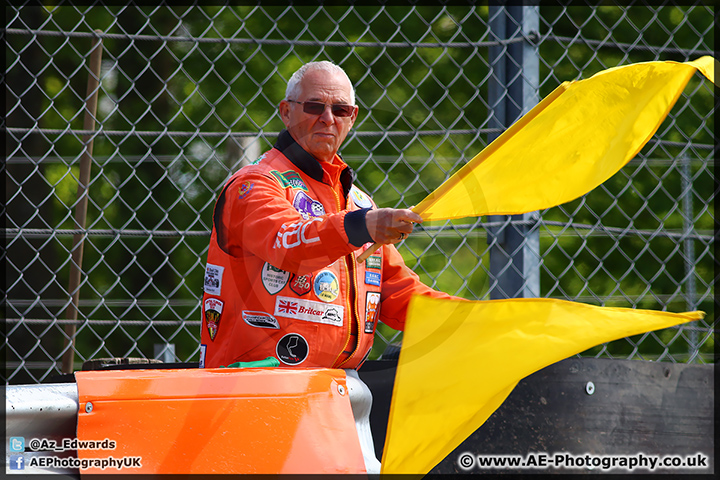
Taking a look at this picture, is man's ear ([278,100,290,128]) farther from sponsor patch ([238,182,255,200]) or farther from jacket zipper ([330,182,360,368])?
jacket zipper ([330,182,360,368])

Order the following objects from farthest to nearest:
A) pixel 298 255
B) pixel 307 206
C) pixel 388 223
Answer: pixel 307 206, pixel 298 255, pixel 388 223

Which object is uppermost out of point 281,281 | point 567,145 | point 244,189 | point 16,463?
point 567,145

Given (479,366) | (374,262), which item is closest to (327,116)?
(374,262)

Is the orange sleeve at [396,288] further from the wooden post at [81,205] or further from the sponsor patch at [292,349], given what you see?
the wooden post at [81,205]

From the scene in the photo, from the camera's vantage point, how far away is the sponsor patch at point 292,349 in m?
1.92

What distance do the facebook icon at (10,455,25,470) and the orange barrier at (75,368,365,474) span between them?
0.10 meters

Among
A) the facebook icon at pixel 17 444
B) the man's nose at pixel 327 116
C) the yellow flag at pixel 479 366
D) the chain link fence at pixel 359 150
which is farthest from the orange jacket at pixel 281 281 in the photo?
the facebook icon at pixel 17 444

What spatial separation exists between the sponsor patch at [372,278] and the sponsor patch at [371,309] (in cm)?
3

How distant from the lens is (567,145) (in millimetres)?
1679

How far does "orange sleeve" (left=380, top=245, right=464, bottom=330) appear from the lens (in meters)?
2.31

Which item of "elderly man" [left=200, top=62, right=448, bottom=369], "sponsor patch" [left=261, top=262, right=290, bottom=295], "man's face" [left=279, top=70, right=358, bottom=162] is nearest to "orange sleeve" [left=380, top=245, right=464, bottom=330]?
"elderly man" [left=200, top=62, right=448, bottom=369]

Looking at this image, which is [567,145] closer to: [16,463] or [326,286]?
[326,286]

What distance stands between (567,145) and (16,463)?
129cm

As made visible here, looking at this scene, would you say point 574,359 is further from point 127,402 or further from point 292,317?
point 127,402
